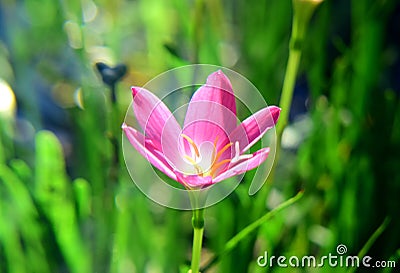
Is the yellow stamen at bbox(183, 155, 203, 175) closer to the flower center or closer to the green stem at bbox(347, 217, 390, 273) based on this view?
the flower center

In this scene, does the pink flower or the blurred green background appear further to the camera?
the blurred green background

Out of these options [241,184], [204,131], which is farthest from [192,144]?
[241,184]

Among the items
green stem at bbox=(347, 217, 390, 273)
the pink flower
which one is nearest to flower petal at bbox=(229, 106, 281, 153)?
the pink flower

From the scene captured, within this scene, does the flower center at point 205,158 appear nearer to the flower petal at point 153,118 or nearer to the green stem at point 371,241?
the flower petal at point 153,118

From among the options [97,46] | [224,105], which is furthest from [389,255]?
[97,46]

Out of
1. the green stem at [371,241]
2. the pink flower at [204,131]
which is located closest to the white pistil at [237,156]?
the pink flower at [204,131]

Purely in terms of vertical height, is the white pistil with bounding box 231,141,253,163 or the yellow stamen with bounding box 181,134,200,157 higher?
the white pistil with bounding box 231,141,253,163
